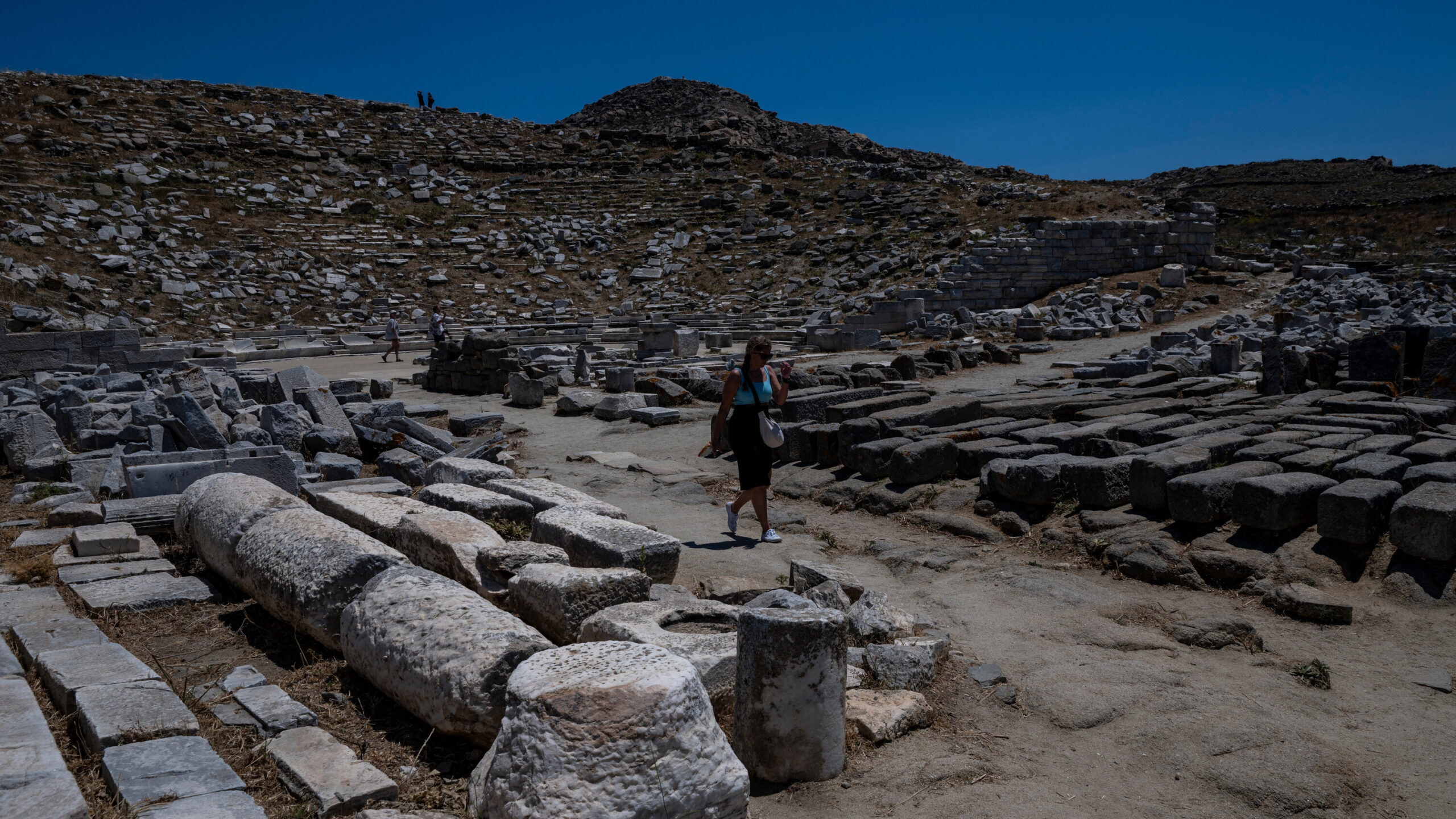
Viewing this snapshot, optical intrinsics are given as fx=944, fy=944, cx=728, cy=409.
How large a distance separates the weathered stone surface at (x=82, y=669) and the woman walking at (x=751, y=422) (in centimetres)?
420

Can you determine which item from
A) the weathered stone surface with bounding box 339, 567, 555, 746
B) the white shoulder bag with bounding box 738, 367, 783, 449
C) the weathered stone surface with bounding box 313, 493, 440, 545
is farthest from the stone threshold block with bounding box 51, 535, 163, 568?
the white shoulder bag with bounding box 738, 367, 783, 449

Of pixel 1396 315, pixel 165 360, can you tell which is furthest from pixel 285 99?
pixel 1396 315

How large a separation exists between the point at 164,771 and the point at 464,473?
511 centimetres

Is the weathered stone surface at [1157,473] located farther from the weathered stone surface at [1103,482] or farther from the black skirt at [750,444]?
the black skirt at [750,444]

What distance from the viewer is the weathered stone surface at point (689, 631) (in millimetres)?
4281

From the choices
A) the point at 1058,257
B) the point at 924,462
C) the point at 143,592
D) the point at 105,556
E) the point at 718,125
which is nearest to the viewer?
the point at 143,592

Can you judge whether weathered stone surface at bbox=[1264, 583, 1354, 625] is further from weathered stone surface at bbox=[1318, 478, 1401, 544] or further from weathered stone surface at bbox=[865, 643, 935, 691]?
weathered stone surface at bbox=[865, 643, 935, 691]

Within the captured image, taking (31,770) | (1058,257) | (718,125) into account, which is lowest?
(31,770)

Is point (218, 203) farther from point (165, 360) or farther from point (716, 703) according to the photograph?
point (716, 703)

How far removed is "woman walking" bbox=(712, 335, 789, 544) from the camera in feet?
24.9

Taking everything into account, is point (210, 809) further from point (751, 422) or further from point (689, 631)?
point (751, 422)

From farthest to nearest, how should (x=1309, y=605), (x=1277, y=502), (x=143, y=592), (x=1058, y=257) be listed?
(x=1058, y=257) < (x=1277, y=502) < (x=143, y=592) < (x=1309, y=605)

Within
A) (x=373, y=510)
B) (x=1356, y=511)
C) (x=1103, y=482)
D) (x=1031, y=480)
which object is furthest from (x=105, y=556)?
(x=1356, y=511)

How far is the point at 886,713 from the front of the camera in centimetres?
440
